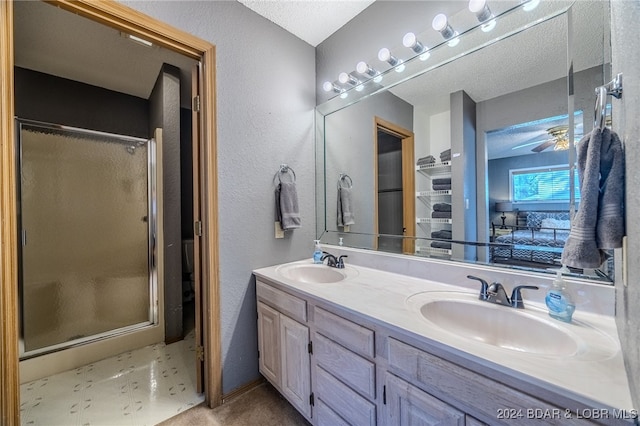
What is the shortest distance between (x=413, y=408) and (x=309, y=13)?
219 cm

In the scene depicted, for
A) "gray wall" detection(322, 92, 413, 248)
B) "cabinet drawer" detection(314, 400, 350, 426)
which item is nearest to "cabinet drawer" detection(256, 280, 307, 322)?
"cabinet drawer" detection(314, 400, 350, 426)

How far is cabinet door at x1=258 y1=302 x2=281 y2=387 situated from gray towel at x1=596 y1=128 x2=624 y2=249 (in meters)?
1.35

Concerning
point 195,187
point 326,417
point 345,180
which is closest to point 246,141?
point 195,187

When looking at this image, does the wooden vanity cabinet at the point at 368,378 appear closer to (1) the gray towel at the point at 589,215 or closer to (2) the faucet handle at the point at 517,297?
(1) the gray towel at the point at 589,215

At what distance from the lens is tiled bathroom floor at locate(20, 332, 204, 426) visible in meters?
1.41

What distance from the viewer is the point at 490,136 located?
47.2 inches

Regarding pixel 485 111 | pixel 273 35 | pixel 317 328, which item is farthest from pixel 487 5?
pixel 317 328

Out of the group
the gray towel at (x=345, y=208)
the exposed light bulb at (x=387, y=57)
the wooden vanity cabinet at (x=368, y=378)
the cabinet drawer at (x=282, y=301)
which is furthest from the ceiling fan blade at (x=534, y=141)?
the cabinet drawer at (x=282, y=301)

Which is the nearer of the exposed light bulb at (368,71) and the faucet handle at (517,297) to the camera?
the faucet handle at (517,297)

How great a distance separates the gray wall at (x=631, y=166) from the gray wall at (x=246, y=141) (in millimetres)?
1566

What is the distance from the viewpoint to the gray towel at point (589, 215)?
600 millimetres

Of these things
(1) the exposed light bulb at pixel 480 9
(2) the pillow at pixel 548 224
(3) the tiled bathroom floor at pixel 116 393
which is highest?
(1) the exposed light bulb at pixel 480 9

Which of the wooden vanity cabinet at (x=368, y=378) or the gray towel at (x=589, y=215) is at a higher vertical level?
the gray towel at (x=589, y=215)

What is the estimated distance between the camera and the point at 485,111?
1210mm
